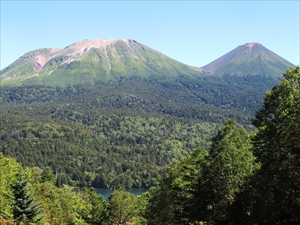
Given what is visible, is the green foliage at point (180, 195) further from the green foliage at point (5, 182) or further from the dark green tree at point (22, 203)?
the green foliage at point (5, 182)

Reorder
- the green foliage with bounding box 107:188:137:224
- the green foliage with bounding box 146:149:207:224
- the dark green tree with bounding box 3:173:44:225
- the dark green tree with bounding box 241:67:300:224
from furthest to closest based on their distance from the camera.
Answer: the green foliage with bounding box 107:188:137:224, the green foliage with bounding box 146:149:207:224, the dark green tree with bounding box 3:173:44:225, the dark green tree with bounding box 241:67:300:224

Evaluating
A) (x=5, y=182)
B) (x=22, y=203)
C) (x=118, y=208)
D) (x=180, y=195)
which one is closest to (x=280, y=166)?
(x=180, y=195)

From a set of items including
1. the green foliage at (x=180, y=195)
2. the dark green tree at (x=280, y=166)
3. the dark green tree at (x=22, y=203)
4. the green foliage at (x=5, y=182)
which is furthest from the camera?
the green foliage at (x=5, y=182)

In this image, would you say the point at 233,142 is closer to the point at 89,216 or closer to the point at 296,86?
the point at 296,86

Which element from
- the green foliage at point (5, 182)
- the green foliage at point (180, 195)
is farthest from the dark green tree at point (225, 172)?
the green foliage at point (5, 182)

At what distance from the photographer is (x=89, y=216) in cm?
7756

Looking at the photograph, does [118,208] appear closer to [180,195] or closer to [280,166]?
[180,195]

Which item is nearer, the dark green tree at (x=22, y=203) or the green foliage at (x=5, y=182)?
the dark green tree at (x=22, y=203)

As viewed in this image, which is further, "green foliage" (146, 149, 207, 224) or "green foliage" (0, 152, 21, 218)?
"green foliage" (0, 152, 21, 218)

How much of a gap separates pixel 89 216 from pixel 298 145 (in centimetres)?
5864

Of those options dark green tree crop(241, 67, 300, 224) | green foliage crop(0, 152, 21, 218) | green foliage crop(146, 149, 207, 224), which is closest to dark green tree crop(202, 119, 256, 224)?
dark green tree crop(241, 67, 300, 224)

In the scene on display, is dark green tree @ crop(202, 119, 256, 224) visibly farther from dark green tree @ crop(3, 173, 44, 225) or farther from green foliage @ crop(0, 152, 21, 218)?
green foliage @ crop(0, 152, 21, 218)

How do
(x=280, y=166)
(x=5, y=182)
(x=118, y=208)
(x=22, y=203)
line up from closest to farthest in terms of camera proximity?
1. (x=280, y=166)
2. (x=22, y=203)
3. (x=5, y=182)
4. (x=118, y=208)

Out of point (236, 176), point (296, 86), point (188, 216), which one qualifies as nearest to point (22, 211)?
point (188, 216)
